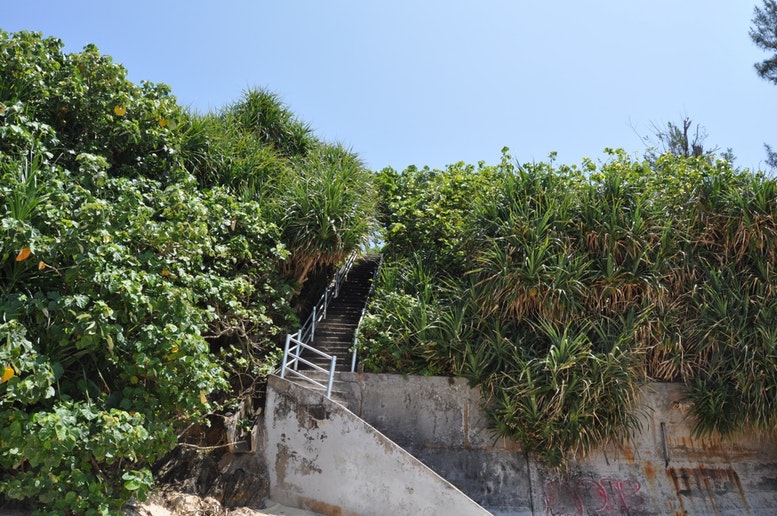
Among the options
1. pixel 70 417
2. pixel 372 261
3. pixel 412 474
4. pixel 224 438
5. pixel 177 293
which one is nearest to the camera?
pixel 70 417

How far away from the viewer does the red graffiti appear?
8.84m

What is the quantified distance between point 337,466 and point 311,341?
3.06 meters

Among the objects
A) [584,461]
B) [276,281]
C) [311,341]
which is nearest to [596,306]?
[584,461]

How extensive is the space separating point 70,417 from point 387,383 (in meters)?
4.76

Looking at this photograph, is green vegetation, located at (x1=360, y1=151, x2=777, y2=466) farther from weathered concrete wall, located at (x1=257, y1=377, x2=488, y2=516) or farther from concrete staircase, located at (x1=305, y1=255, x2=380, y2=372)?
weathered concrete wall, located at (x1=257, y1=377, x2=488, y2=516)

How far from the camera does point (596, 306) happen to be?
393 inches

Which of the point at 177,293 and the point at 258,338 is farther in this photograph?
the point at 258,338

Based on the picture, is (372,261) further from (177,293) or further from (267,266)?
(177,293)

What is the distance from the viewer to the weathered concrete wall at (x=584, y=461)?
9.01 meters

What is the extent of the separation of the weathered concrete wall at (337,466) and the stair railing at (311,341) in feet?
1.54

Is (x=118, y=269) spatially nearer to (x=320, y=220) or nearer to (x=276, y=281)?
(x=276, y=281)

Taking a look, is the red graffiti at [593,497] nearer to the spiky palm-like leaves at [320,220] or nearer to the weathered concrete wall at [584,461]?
the weathered concrete wall at [584,461]

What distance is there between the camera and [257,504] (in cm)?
835

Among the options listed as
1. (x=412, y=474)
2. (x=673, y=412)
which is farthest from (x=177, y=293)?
(x=673, y=412)
